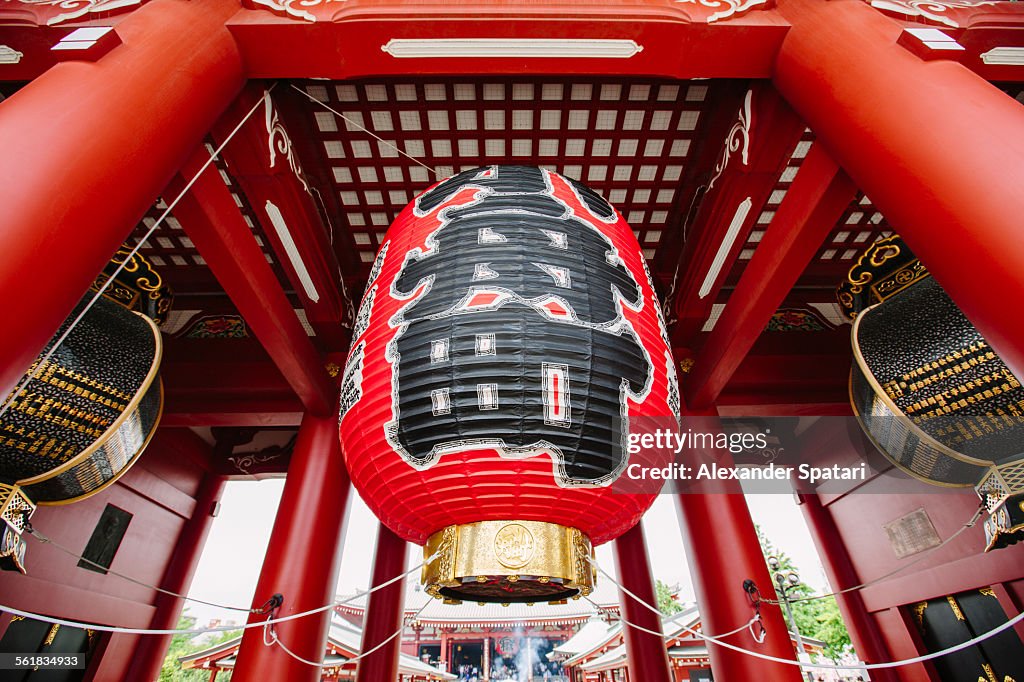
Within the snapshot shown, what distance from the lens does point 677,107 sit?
10.9 ft

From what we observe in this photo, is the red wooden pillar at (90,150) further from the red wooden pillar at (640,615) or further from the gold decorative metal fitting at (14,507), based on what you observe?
the red wooden pillar at (640,615)

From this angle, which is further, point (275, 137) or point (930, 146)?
point (275, 137)

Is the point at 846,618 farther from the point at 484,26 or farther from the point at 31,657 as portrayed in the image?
the point at 31,657

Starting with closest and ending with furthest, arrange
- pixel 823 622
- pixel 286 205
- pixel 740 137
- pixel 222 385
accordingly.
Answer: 1. pixel 740 137
2. pixel 286 205
3. pixel 222 385
4. pixel 823 622

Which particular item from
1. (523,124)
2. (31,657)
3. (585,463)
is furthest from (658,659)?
(31,657)

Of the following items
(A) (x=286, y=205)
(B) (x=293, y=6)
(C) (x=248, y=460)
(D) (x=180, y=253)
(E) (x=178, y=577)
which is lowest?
(E) (x=178, y=577)

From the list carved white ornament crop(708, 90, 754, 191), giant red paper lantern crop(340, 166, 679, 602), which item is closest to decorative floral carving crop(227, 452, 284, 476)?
giant red paper lantern crop(340, 166, 679, 602)

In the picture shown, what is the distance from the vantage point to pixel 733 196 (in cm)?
333

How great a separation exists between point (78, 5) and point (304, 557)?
338 centimetres

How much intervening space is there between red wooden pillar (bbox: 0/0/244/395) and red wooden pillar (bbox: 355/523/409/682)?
3.99 meters

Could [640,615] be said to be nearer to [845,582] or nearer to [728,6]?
[845,582]

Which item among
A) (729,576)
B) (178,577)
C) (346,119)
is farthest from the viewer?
(178,577)

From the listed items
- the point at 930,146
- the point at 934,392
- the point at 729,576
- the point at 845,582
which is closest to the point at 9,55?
the point at 930,146

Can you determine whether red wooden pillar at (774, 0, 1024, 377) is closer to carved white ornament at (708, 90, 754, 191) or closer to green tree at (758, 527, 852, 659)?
carved white ornament at (708, 90, 754, 191)
